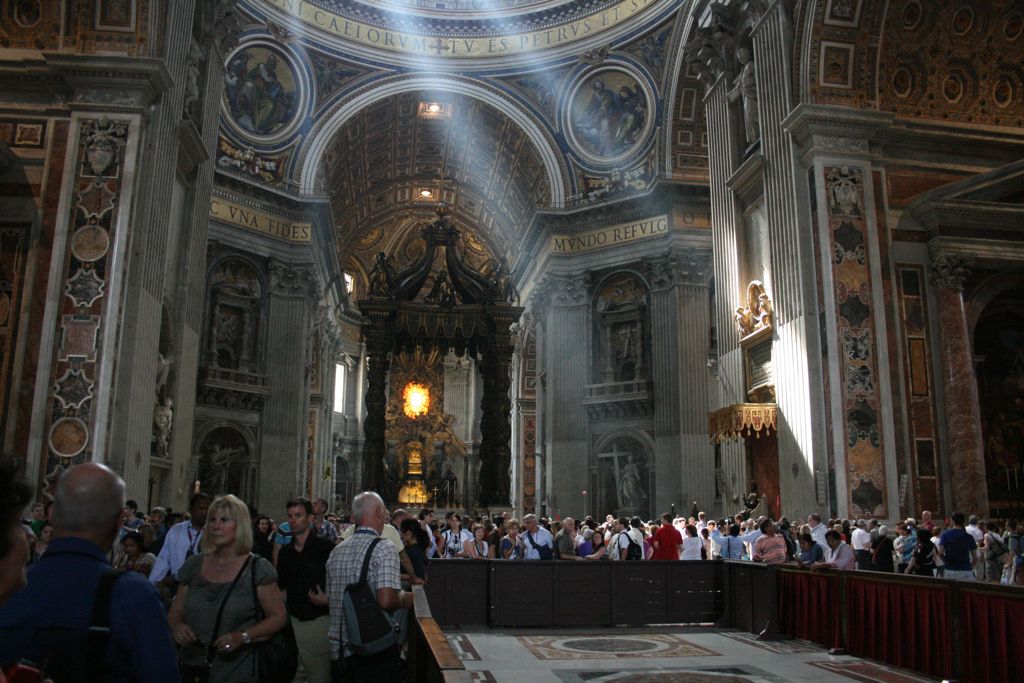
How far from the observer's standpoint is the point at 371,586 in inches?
166

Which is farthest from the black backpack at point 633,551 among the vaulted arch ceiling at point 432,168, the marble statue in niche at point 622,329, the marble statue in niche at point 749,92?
the vaulted arch ceiling at point 432,168

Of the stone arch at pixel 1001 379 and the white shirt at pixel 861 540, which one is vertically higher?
the stone arch at pixel 1001 379

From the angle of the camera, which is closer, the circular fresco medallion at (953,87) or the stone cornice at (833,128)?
the stone cornice at (833,128)

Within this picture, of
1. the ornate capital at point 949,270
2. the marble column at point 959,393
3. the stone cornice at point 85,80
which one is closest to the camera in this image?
the stone cornice at point 85,80

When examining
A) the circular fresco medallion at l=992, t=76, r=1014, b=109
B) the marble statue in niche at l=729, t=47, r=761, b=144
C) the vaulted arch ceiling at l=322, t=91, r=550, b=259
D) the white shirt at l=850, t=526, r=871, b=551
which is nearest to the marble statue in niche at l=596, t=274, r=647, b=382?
the vaulted arch ceiling at l=322, t=91, r=550, b=259

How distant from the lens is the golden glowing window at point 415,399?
136ft

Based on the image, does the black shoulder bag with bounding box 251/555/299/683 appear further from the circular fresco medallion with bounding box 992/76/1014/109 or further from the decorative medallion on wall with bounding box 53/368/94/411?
the circular fresco medallion with bounding box 992/76/1014/109

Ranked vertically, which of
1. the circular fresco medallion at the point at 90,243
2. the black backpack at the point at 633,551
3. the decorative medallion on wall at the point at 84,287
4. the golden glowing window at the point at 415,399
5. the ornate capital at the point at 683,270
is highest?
the ornate capital at the point at 683,270

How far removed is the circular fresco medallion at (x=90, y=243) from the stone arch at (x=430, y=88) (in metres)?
15.7

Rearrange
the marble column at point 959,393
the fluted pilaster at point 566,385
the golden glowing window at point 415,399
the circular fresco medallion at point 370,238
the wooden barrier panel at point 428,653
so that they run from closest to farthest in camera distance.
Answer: the wooden barrier panel at point 428,653, the marble column at point 959,393, the fluted pilaster at point 566,385, the circular fresco medallion at point 370,238, the golden glowing window at point 415,399

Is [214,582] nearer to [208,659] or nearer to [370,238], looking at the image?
[208,659]

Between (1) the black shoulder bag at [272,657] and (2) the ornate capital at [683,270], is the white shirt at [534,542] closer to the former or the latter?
(1) the black shoulder bag at [272,657]

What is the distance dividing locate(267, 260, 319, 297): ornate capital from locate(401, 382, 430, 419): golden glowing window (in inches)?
645

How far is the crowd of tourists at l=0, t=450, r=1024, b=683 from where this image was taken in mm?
2008
